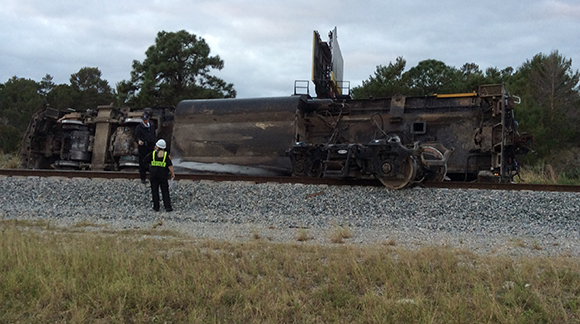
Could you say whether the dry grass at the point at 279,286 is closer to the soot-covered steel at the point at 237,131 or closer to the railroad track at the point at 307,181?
the railroad track at the point at 307,181

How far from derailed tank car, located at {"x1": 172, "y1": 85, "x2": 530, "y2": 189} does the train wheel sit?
26.1 inches

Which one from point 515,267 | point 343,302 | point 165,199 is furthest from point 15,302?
point 165,199

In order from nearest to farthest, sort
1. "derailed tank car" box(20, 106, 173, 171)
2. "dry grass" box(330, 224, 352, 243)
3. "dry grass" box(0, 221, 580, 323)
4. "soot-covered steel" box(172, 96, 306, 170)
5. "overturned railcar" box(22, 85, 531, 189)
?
"dry grass" box(0, 221, 580, 323)
"dry grass" box(330, 224, 352, 243)
"overturned railcar" box(22, 85, 531, 189)
"soot-covered steel" box(172, 96, 306, 170)
"derailed tank car" box(20, 106, 173, 171)

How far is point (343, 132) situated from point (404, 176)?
12.4 feet

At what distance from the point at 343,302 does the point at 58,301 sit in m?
2.27

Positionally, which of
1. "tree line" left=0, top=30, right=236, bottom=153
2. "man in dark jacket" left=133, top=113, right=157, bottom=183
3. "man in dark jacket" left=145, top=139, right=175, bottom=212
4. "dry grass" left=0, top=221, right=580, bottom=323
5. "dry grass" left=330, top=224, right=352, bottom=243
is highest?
"tree line" left=0, top=30, right=236, bottom=153

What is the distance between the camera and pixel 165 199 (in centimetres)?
870

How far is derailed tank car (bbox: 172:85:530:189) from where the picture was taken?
11016 mm

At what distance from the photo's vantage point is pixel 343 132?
1285 centimetres

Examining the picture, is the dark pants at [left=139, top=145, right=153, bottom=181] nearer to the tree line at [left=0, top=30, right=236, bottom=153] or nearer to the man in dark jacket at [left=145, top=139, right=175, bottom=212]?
the man in dark jacket at [left=145, top=139, right=175, bottom=212]

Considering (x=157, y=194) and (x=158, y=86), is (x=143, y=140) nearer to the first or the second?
(x=157, y=194)

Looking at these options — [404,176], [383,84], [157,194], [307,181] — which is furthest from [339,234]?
[383,84]

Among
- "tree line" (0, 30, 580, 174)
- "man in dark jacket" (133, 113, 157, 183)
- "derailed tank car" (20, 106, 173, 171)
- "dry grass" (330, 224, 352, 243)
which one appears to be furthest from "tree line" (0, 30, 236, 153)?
"dry grass" (330, 224, 352, 243)

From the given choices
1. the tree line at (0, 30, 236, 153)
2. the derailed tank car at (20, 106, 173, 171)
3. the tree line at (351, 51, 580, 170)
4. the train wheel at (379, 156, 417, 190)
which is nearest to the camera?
the train wheel at (379, 156, 417, 190)
